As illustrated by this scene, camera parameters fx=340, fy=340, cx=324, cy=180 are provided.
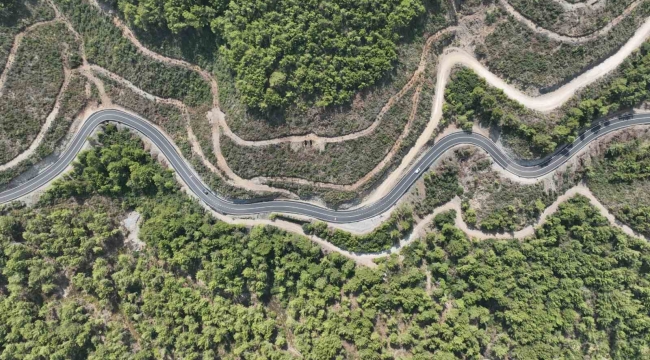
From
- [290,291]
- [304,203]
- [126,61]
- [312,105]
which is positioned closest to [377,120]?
[312,105]

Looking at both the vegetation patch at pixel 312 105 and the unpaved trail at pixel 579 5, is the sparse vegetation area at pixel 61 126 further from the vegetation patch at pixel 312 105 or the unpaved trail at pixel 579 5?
the unpaved trail at pixel 579 5

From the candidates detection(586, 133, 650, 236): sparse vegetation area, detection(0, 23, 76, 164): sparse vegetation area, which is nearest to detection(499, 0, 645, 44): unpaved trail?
detection(586, 133, 650, 236): sparse vegetation area

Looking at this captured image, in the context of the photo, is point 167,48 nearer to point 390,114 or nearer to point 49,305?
point 390,114

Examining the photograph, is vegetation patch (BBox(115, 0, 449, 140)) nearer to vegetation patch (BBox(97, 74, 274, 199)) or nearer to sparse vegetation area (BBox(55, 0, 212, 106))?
sparse vegetation area (BBox(55, 0, 212, 106))


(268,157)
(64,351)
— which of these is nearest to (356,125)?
(268,157)

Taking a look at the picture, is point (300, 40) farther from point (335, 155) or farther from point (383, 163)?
point (383, 163)

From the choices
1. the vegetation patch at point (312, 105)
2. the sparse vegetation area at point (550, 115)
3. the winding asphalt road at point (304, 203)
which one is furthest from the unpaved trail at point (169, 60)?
the sparse vegetation area at point (550, 115)
